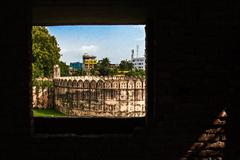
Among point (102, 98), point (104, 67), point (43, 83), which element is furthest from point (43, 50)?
point (102, 98)

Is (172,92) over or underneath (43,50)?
underneath

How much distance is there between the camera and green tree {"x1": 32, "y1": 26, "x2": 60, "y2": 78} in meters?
Answer: 29.0

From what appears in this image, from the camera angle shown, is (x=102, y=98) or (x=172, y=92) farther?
(x=102, y=98)

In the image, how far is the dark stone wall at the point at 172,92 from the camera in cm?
360

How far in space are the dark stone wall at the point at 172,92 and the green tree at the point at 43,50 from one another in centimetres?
2549

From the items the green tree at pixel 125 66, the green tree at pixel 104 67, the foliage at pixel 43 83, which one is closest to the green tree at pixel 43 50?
the green tree at pixel 104 67

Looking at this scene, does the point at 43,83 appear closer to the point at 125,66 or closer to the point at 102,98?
the point at 102,98

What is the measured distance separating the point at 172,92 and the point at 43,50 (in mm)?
27936

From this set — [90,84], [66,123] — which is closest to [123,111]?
[90,84]

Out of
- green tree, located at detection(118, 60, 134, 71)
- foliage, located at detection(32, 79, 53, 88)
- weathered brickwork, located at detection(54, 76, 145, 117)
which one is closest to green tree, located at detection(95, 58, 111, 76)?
green tree, located at detection(118, 60, 134, 71)

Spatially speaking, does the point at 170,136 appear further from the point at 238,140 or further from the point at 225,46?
the point at 225,46

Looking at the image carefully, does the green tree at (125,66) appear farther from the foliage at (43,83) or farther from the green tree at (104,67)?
the foliage at (43,83)

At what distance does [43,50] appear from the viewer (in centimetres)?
2997

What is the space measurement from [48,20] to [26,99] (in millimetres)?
2101
